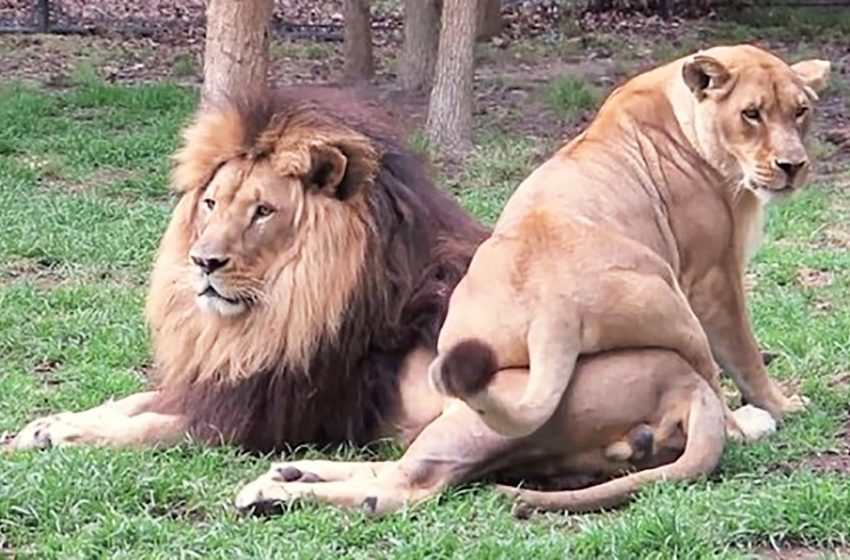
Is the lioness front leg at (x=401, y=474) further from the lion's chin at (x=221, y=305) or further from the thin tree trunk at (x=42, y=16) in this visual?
the thin tree trunk at (x=42, y=16)

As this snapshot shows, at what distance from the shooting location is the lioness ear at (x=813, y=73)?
5211 millimetres

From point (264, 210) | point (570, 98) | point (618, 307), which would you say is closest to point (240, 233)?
point (264, 210)

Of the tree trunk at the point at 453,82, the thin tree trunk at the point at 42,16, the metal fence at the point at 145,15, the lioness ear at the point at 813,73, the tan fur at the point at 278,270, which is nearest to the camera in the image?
the tan fur at the point at 278,270

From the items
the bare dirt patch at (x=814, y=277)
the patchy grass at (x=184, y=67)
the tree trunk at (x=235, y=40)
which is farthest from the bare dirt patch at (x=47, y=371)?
the patchy grass at (x=184, y=67)

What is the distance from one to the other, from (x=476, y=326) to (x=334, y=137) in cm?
78

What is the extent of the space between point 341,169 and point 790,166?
1294 millimetres

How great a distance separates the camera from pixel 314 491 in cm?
435

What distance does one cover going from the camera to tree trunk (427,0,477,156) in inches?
438

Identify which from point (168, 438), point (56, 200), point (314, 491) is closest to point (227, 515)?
point (314, 491)

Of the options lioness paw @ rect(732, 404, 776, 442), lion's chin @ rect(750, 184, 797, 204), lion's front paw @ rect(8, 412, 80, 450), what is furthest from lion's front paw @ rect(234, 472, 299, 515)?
lion's chin @ rect(750, 184, 797, 204)

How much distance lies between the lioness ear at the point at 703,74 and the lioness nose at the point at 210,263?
1457mm

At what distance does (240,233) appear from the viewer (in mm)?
4855

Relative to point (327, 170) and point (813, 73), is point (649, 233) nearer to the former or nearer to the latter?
point (813, 73)

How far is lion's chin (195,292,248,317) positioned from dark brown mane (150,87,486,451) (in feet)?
0.61
